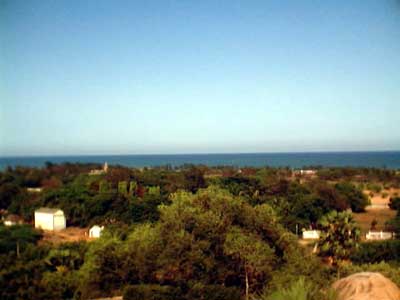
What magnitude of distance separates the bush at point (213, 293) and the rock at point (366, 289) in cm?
274

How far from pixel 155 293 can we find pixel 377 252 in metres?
9.56

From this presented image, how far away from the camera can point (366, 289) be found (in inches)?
242

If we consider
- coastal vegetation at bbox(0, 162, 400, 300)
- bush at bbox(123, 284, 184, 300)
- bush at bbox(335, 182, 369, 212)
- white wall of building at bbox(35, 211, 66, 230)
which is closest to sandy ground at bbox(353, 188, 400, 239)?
bush at bbox(335, 182, 369, 212)

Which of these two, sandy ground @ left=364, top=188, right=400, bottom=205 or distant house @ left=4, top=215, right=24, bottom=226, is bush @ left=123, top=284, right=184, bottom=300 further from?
sandy ground @ left=364, top=188, right=400, bottom=205

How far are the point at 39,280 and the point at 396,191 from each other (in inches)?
1533

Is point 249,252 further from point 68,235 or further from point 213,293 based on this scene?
point 68,235

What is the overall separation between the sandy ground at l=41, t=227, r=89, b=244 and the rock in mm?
16887

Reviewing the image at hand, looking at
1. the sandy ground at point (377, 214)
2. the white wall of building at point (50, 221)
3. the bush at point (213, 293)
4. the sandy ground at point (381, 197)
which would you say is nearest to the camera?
the bush at point (213, 293)

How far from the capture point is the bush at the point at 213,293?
8820 mm

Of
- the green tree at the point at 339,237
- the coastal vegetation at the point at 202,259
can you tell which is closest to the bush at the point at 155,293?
the coastal vegetation at the point at 202,259

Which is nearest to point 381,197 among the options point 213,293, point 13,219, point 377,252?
point 377,252

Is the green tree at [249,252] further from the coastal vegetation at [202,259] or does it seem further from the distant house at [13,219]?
the distant house at [13,219]

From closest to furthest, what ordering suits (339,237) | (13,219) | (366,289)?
1. (366,289)
2. (339,237)
3. (13,219)

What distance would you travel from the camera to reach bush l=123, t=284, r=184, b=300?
901 cm
